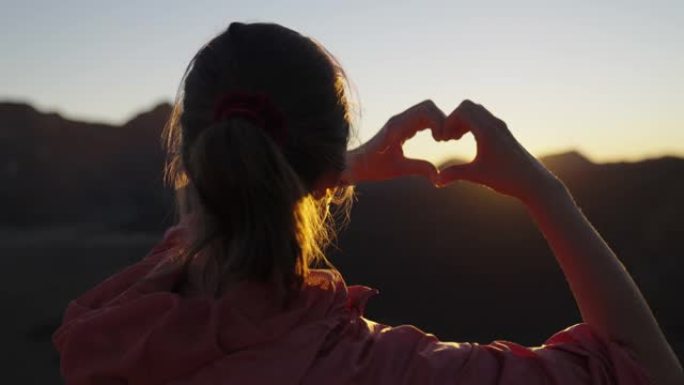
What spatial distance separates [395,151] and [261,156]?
1.30 ft

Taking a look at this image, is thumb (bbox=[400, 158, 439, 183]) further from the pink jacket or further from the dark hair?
the pink jacket

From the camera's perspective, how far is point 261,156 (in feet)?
4.33

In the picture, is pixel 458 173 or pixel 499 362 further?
pixel 458 173

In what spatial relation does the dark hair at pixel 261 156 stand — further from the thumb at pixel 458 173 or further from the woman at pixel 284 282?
the thumb at pixel 458 173

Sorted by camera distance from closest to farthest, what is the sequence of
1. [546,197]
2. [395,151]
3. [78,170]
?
[546,197], [395,151], [78,170]

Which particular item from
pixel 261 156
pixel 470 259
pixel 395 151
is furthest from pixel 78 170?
pixel 261 156

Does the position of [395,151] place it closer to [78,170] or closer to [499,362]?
[499,362]

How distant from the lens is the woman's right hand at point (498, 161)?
1.42 meters

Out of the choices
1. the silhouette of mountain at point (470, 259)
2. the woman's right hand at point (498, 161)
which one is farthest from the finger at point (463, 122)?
the silhouette of mountain at point (470, 259)

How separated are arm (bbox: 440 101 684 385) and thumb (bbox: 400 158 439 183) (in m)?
0.08

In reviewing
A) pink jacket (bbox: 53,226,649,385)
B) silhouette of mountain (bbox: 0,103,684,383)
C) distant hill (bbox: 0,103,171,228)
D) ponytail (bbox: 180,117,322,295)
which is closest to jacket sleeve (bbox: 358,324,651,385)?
pink jacket (bbox: 53,226,649,385)

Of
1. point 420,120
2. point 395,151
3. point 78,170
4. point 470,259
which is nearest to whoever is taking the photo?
point 420,120

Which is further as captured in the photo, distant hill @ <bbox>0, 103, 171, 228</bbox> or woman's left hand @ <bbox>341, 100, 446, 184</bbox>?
distant hill @ <bbox>0, 103, 171, 228</bbox>

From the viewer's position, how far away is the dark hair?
4.34 feet
